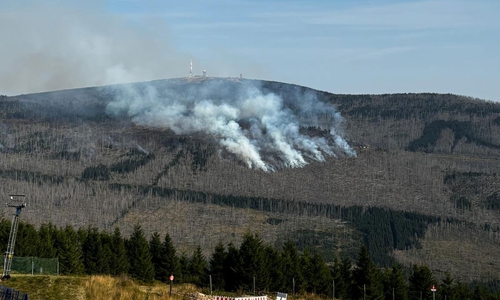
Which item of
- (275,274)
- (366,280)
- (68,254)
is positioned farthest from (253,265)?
(68,254)

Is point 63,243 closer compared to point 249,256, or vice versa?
point 249,256

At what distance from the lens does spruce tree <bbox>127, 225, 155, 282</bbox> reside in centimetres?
9481

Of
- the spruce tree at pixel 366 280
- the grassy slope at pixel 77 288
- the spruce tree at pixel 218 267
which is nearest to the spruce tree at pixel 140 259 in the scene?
the spruce tree at pixel 218 267

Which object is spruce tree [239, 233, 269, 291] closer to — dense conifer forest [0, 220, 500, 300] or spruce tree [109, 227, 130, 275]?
dense conifer forest [0, 220, 500, 300]

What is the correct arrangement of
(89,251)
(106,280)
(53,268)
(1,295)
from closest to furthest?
(1,295), (106,280), (53,268), (89,251)

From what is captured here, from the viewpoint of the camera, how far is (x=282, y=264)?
90.6 metres

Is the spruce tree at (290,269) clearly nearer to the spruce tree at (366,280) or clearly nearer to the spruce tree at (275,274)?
the spruce tree at (275,274)

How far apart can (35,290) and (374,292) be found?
5228cm

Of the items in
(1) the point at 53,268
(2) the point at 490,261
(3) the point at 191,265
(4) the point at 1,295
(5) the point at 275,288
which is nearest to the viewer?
(4) the point at 1,295

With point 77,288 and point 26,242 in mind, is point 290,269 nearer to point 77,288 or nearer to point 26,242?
point 26,242

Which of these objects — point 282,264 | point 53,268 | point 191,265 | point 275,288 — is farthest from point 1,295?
point 191,265

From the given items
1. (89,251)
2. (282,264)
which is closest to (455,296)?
(282,264)

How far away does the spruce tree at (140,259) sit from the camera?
9481 centimetres

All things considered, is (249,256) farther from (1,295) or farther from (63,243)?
(1,295)
